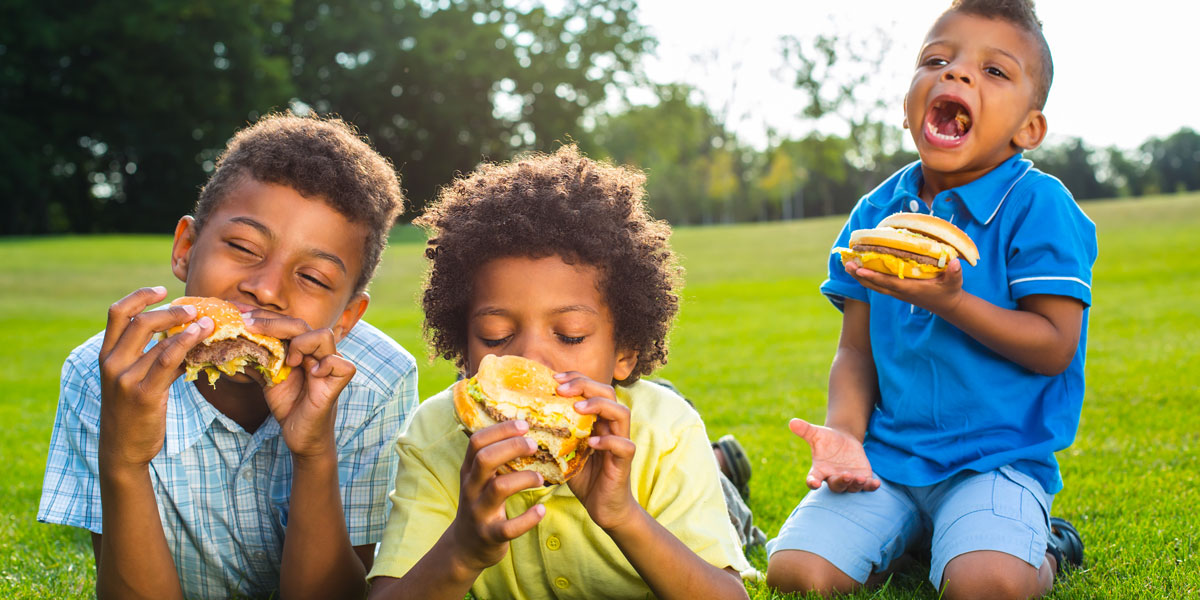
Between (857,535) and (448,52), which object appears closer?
(857,535)

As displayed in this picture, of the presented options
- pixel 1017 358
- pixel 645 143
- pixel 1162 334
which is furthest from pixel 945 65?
pixel 645 143

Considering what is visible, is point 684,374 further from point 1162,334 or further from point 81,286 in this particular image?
point 81,286

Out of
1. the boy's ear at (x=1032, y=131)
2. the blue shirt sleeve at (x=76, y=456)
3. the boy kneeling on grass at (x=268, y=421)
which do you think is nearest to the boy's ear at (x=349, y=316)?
the boy kneeling on grass at (x=268, y=421)

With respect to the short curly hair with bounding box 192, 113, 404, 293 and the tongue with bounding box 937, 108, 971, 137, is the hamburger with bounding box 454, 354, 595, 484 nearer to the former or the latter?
the short curly hair with bounding box 192, 113, 404, 293

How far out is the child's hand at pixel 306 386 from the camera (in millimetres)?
2580

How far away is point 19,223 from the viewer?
37.6 metres

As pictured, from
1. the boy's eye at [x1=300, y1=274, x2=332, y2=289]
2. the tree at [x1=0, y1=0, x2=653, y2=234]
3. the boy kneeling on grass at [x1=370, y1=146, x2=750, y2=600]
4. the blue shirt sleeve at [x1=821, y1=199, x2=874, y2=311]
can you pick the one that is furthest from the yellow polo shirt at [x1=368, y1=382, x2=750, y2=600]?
the tree at [x1=0, y1=0, x2=653, y2=234]

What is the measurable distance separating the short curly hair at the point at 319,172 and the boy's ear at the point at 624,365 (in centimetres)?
104

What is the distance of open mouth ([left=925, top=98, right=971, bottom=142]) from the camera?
3.37 meters

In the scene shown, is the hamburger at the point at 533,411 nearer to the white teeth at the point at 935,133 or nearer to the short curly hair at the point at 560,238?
the short curly hair at the point at 560,238

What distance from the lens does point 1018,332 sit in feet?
10.1

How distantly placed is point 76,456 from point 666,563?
2.13m

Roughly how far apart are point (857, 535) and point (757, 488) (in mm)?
1296

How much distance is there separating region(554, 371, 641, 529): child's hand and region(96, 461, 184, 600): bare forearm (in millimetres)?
1295
